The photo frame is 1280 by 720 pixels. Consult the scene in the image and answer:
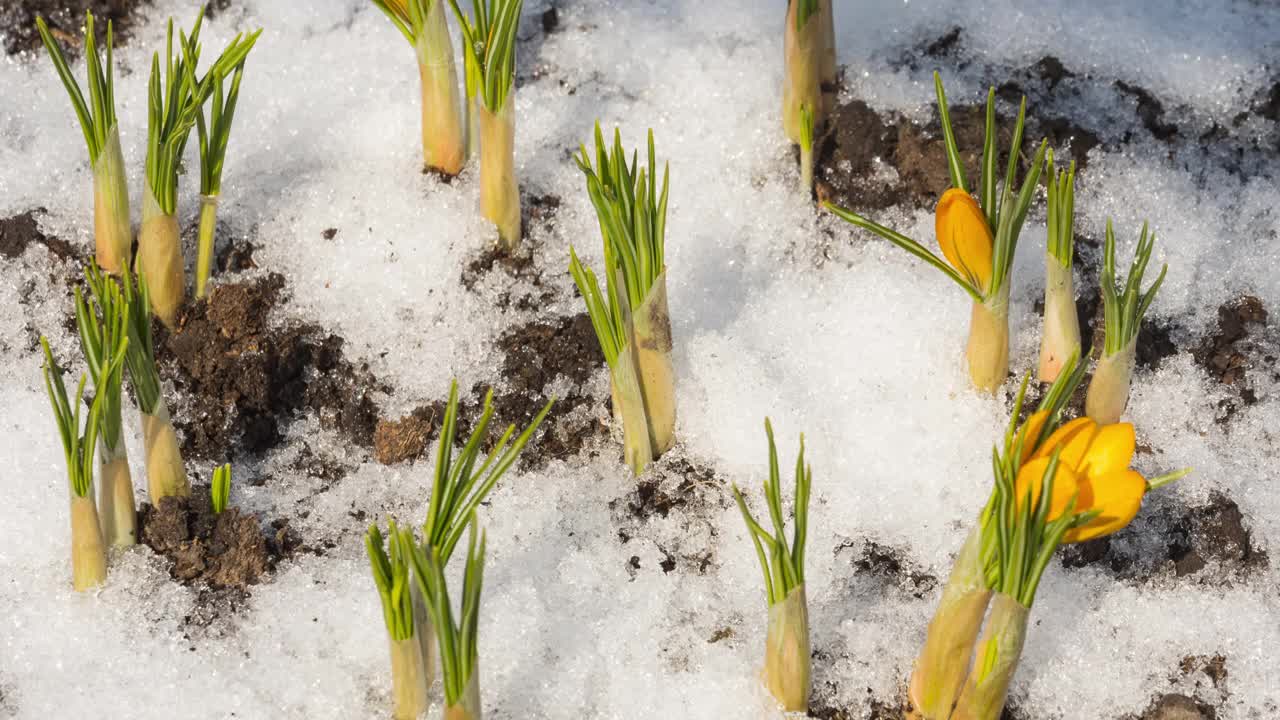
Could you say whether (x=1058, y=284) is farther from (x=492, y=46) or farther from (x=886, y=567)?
(x=492, y=46)

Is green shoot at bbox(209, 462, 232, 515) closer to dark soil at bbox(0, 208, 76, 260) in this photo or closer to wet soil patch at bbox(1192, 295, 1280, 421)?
dark soil at bbox(0, 208, 76, 260)

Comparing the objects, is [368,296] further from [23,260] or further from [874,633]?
[874,633]

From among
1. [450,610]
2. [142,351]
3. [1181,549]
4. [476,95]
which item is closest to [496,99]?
[476,95]

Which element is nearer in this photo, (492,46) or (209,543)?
(209,543)

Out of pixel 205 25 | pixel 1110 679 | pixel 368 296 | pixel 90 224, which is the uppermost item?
pixel 205 25

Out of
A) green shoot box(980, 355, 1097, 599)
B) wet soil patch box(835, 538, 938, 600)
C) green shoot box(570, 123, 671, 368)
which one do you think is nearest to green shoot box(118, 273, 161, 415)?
green shoot box(570, 123, 671, 368)

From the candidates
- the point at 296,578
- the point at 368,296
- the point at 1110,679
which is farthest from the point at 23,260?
the point at 1110,679
